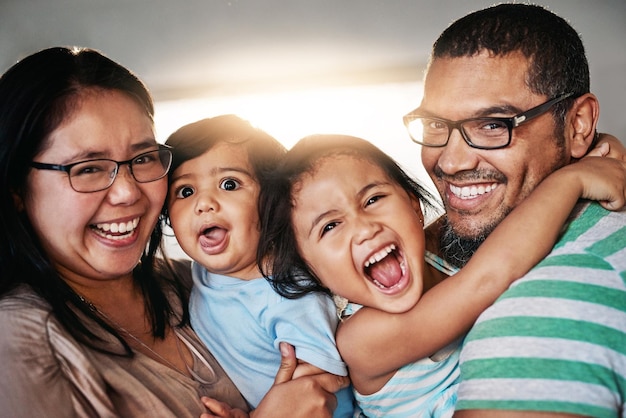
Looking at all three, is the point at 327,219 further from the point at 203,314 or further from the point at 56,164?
the point at 56,164

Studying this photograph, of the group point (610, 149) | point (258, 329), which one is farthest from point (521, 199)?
point (258, 329)

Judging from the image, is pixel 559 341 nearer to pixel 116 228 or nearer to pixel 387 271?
pixel 387 271

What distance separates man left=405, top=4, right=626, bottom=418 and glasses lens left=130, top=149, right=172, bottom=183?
57 cm

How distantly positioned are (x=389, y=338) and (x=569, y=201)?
41 centimetres

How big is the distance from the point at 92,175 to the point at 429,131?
0.73m

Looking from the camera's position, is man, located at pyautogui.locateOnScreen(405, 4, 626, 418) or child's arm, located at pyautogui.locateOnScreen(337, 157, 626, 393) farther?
child's arm, located at pyautogui.locateOnScreen(337, 157, 626, 393)

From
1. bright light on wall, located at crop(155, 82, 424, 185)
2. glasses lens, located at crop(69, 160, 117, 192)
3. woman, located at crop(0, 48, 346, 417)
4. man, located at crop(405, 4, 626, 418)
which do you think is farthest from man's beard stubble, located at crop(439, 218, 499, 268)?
bright light on wall, located at crop(155, 82, 424, 185)

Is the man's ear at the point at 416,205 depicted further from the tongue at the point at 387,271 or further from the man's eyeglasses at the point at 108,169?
the man's eyeglasses at the point at 108,169

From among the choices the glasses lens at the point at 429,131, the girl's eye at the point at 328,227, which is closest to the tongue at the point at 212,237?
the girl's eye at the point at 328,227

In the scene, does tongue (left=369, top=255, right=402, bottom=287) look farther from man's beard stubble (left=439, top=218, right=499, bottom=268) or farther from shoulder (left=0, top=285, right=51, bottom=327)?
shoulder (left=0, top=285, right=51, bottom=327)

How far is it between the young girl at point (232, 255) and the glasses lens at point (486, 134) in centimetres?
46

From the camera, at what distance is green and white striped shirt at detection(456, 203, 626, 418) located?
3.30 ft

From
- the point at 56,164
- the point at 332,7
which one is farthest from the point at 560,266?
the point at 332,7

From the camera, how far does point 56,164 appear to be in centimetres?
127
